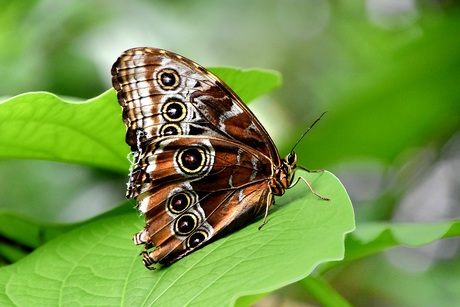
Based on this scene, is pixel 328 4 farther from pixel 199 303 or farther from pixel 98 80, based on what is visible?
pixel 199 303

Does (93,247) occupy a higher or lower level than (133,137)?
lower

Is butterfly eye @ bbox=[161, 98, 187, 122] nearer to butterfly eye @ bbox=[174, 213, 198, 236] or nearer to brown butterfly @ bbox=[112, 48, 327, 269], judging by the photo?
brown butterfly @ bbox=[112, 48, 327, 269]

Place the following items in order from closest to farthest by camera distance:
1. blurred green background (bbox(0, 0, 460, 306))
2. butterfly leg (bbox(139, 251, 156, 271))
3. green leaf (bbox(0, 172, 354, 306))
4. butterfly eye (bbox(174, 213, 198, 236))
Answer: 1. green leaf (bbox(0, 172, 354, 306))
2. butterfly leg (bbox(139, 251, 156, 271))
3. butterfly eye (bbox(174, 213, 198, 236))
4. blurred green background (bbox(0, 0, 460, 306))

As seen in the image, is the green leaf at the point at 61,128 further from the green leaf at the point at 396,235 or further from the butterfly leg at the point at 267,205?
the green leaf at the point at 396,235

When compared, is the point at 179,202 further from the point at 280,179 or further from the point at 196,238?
the point at 280,179

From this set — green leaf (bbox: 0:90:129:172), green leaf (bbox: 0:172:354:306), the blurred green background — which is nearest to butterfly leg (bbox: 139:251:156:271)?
green leaf (bbox: 0:172:354:306)

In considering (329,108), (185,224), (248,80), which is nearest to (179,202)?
(185,224)

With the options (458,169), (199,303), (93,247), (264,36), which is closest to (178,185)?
(93,247)

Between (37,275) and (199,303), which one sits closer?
(199,303)
